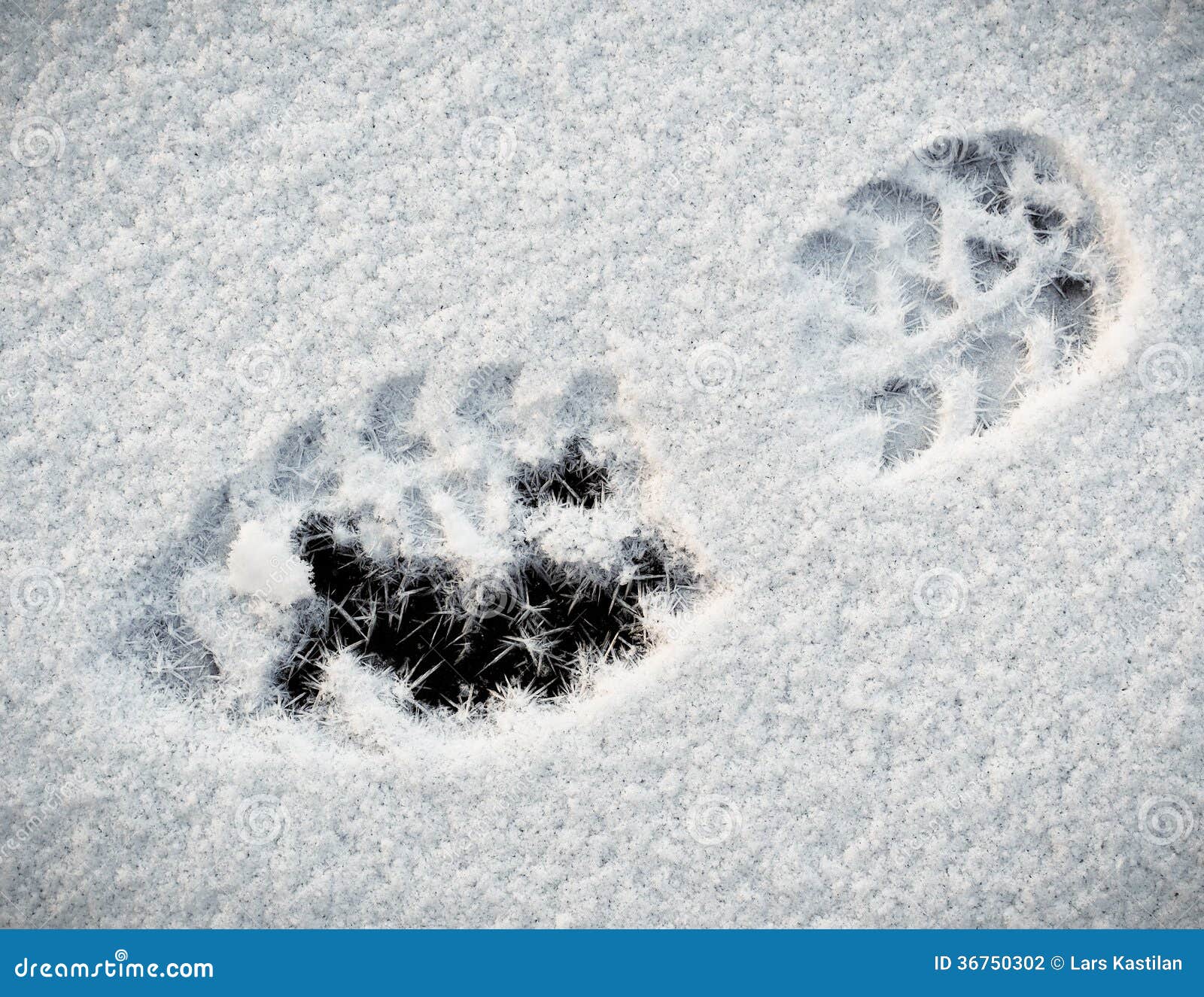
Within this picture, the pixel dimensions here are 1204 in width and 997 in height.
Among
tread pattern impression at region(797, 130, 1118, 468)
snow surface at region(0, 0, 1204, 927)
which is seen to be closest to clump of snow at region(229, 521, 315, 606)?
snow surface at region(0, 0, 1204, 927)

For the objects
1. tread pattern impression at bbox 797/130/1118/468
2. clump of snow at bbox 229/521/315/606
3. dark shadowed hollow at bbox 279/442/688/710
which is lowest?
dark shadowed hollow at bbox 279/442/688/710

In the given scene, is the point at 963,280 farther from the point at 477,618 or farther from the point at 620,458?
the point at 477,618

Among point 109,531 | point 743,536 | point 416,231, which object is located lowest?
point 743,536

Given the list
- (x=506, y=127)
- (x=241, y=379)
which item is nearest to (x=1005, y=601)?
(x=506, y=127)

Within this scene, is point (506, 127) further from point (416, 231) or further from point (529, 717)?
point (529, 717)

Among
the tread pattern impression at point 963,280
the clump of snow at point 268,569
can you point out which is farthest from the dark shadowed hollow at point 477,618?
the tread pattern impression at point 963,280

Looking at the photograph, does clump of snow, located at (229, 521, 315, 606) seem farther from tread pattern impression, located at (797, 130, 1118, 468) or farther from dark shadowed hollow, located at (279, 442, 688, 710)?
tread pattern impression, located at (797, 130, 1118, 468)

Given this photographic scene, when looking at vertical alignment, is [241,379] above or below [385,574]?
above

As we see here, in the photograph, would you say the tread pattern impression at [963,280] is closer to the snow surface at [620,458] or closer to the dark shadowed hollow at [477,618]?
the snow surface at [620,458]

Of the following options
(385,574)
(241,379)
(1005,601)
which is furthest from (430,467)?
(1005,601)
